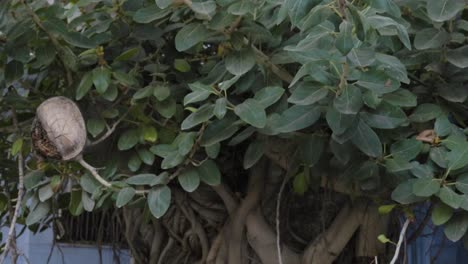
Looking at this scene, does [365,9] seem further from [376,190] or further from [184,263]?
[184,263]

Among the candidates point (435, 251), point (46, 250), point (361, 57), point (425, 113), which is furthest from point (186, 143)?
point (46, 250)

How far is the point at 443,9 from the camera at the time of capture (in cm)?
195

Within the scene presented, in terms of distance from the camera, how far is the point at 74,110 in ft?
7.21

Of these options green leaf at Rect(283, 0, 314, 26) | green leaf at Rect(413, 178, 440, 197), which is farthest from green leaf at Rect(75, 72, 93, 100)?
green leaf at Rect(413, 178, 440, 197)

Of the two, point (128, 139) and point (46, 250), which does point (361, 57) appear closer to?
point (128, 139)

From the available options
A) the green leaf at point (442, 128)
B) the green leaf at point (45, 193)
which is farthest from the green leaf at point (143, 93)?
the green leaf at point (442, 128)

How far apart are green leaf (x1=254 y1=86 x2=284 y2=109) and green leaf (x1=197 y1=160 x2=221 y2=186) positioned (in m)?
0.32

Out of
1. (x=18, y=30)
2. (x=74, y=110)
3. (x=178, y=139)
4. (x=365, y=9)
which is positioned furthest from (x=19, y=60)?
(x=365, y=9)

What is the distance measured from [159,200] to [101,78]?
455 millimetres

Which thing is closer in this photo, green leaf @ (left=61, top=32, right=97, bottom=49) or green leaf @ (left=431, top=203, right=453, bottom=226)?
green leaf @ (left=431, top=203, right=453, bottom=226)

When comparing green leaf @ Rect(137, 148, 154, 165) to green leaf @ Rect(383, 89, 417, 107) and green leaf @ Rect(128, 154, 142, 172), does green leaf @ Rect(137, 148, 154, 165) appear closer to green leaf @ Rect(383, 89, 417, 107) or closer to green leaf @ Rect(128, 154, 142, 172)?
green leaf @ Rect(128, 154, 142, 172)

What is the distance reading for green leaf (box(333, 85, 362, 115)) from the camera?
174 centimetres

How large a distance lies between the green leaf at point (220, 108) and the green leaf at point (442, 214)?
670 millimetres

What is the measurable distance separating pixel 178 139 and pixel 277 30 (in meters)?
0.46
